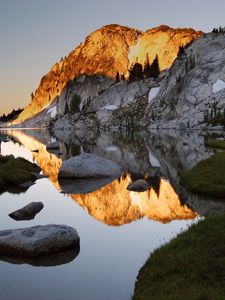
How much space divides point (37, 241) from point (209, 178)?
49.7ft

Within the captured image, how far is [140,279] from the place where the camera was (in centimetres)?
1197

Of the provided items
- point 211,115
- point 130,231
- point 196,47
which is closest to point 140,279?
point 130,231

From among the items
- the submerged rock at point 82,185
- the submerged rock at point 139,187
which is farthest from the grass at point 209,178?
the submerged rock at point 82,185

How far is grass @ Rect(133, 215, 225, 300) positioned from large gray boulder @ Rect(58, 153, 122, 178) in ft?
69.6

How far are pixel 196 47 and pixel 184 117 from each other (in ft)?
168

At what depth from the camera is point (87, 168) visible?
3566 cm

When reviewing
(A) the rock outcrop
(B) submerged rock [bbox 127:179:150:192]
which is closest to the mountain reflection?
(B) submerged rock [bbox 127:179:150:192]

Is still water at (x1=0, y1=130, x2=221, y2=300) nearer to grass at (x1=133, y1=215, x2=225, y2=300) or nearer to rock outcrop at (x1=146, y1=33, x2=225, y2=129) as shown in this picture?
grass at (x1=133, y1=215, x2=225, y2=300)

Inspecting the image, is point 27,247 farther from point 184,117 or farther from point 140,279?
point 184,117

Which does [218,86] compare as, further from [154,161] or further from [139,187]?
[139,187]

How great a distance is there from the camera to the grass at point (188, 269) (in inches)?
392

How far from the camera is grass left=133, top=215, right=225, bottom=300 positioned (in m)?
9.97

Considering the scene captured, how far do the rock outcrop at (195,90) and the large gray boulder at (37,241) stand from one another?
116 m

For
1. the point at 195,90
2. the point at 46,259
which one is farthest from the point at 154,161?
the point at 195,90
